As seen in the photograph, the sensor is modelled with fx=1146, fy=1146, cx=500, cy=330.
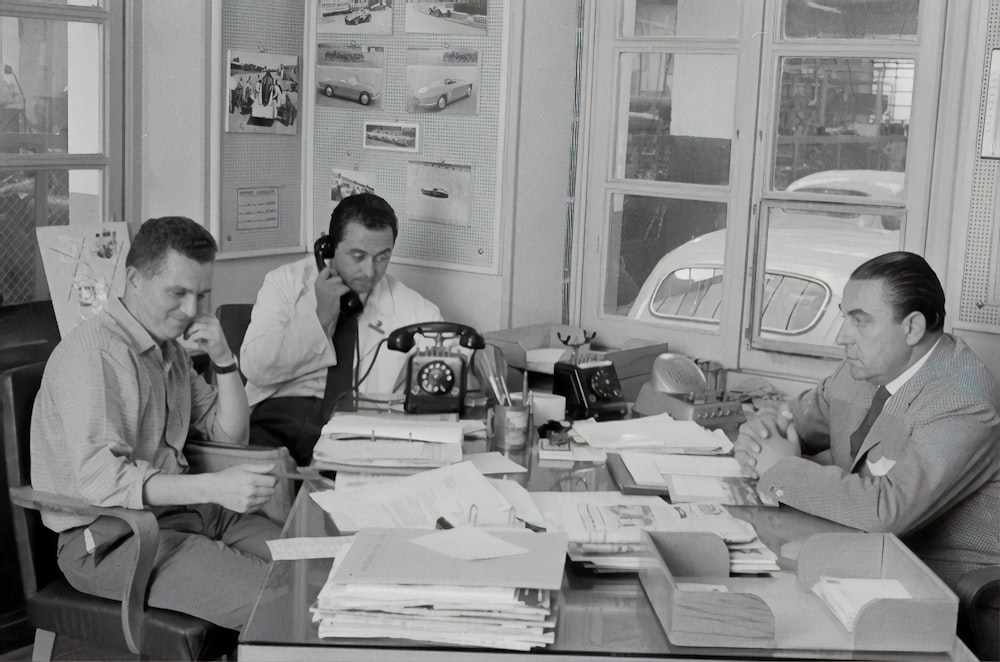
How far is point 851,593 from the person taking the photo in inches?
70.4

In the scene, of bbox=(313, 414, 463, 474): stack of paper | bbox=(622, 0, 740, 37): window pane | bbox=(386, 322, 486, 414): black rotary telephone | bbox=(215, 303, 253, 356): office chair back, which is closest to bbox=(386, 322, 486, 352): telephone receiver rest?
bbox=(386, 322, 486, 414): black rotary telephone

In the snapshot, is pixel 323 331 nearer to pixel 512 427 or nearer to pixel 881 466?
pixel 512 427

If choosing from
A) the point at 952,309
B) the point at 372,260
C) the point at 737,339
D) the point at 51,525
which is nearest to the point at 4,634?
the point at 51,525

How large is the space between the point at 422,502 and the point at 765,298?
1948 millimetres

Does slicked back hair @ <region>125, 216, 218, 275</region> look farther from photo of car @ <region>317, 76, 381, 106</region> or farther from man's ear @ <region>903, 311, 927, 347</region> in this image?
photo of car @ <region>317, 76, 381, 106</region>

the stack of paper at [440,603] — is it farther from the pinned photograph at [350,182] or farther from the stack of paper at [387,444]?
the pinned photograph at [350,182]

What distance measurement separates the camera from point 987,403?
2.33 meters

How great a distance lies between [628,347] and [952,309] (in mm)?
1007

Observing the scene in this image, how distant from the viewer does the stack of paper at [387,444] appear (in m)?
2.45

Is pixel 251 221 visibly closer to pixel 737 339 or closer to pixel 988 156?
pixel 737 339

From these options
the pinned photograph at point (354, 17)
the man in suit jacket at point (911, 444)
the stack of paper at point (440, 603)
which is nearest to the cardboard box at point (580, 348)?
the man in suit jacket at point (911, 444)

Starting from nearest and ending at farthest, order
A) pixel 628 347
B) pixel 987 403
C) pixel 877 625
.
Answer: pixel 877 625, pixel 987 403, pixel 628 347

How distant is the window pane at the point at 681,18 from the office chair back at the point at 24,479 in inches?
91.8

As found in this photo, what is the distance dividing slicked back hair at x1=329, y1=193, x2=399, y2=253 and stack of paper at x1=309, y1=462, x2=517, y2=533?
130cm
